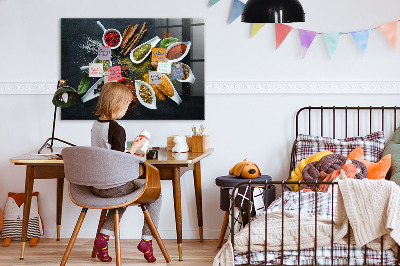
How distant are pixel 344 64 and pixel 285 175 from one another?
893 millimetres

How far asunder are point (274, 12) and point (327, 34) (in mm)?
1315

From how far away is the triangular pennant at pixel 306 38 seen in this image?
4418mm

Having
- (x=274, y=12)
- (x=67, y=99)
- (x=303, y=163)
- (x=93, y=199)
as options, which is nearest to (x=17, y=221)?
(x=67, y=99)

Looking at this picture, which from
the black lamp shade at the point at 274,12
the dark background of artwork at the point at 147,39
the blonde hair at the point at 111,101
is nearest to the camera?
the black lamp shade at the point at 274,12

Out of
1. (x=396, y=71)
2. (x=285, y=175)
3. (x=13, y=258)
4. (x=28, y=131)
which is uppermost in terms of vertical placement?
(x=396, y=71)

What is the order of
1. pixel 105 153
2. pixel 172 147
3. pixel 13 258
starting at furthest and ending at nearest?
pixel 172 147, pixel 13 258, pixel 105 153

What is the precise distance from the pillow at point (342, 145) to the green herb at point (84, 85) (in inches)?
61.1

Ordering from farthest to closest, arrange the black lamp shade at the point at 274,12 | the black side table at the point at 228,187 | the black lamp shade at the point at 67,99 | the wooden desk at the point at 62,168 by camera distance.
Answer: the black lamp shade at the point at 67,99, the black side table at the point at 228,187, the wooden desk at the point at 62,168, the black lamp shade at the point at 274,12

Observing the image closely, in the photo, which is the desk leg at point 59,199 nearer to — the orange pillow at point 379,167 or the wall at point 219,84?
the wall at point 219,84

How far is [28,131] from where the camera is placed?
4562 millimetres

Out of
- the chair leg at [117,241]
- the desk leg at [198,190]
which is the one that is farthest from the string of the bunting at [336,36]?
the chair leg at [117,241]

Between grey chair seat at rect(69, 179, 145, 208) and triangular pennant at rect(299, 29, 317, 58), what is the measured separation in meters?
1.67

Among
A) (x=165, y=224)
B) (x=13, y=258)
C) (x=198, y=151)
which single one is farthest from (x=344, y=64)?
(x=13, y=258)

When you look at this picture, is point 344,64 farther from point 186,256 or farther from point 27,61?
point 27,61
